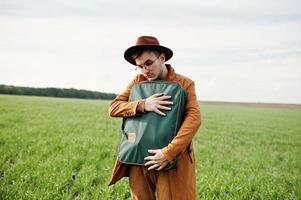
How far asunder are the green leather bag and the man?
0.15 feet

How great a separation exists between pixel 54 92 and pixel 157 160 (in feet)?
291

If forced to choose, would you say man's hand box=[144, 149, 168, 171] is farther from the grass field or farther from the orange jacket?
the grass field

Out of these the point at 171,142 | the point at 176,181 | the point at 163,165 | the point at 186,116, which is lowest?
the point at 176,181

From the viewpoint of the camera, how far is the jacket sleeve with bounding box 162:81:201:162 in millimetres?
2734

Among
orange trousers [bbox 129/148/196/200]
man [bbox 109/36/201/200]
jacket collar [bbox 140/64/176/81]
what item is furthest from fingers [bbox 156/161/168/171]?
jacket collar [bbox 140/64/176/81]

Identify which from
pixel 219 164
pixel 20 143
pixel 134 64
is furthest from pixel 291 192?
pixel 20 143

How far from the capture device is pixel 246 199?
5.67m

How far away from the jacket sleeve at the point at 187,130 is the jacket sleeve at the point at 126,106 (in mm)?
381

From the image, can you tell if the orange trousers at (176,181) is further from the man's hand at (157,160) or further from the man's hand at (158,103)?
the man's hand at (158,103)

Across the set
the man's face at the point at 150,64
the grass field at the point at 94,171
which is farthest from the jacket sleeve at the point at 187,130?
the grass field at the point at 94,171

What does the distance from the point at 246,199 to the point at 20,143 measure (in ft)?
20.7

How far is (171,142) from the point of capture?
2.76 m

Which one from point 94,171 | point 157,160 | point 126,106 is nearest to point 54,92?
point 94,171

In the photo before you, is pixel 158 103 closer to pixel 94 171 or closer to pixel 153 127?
pixel 153 127
